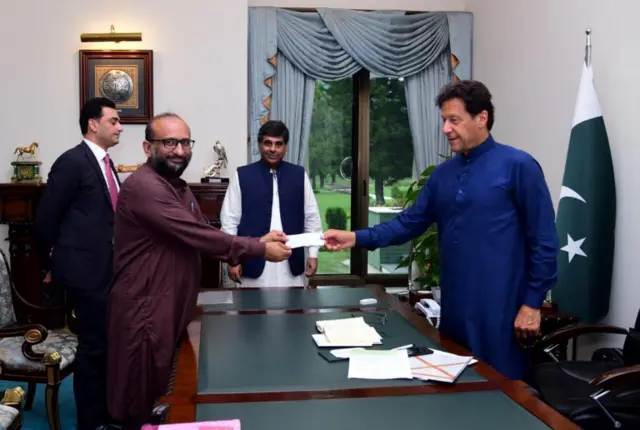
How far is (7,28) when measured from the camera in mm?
4844

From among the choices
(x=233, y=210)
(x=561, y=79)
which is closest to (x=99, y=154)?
(x=233, y=210)

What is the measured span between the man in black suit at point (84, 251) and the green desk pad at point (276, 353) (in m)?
0.91

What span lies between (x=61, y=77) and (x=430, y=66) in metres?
3.03

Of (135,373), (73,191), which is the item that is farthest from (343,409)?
(73,191)

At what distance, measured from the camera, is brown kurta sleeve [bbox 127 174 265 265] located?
225 cm

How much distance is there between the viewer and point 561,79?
13.2ft

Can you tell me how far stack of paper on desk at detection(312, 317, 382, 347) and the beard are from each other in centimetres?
81

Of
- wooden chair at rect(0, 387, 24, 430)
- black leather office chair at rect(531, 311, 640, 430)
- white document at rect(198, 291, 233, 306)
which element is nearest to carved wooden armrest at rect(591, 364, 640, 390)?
black leather office chair at rect(531, 311, 640, 430)

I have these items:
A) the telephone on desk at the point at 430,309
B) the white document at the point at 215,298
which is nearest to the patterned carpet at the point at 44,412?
the white document at the point at 215,298

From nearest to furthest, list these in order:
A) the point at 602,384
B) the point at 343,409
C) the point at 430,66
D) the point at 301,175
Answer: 1. the point at 343,409
2. the point at 602,384
3. the point at 301,175
4. the point at 430,66

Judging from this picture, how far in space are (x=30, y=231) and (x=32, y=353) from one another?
2.14 metres

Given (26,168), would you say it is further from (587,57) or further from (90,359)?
(587,57)

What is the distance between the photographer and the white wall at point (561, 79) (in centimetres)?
332

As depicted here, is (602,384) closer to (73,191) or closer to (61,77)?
(73,191)
